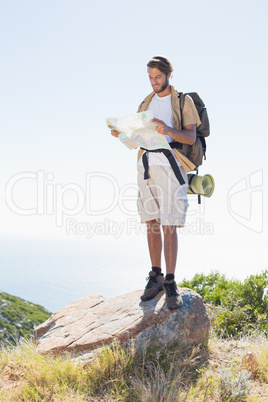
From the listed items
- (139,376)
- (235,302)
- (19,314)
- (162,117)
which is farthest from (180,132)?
(19,314)

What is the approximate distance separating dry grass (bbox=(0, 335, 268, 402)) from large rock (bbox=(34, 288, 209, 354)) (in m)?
0.16

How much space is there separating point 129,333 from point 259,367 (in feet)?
4.60

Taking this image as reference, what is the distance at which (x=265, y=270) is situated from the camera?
22.4 feet

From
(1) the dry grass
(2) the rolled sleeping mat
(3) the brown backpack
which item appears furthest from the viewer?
(2) the rolled sleeping mat

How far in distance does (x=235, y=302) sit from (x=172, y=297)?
2.72m

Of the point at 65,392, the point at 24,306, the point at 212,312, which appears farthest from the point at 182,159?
the point at 24,306

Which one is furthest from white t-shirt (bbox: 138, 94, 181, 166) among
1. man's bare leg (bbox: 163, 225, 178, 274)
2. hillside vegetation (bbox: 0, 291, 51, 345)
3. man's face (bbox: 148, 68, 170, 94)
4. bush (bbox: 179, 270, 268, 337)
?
hillside vegetation (bbox: 0, 291, 51, 345)

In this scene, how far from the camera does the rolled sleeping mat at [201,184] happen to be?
4191mm

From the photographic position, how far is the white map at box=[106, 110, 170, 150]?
148 inches

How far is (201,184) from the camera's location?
13.8 ft

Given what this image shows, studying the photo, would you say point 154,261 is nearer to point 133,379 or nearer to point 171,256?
point 171,256

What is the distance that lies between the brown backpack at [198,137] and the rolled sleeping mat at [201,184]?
17cm

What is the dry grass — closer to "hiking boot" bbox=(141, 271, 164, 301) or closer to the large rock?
the large rock

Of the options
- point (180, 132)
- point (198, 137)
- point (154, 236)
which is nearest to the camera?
point (180, 132)
